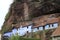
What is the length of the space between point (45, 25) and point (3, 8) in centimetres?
84

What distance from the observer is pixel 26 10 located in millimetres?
2334

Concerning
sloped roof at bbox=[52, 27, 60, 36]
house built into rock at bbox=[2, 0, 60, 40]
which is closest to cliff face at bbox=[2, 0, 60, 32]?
house built into rock at bbox=[2, 0, 60, 40]

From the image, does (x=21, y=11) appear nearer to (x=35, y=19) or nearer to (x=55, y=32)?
(x=35, y=19)

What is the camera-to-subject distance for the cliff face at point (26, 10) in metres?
2.12

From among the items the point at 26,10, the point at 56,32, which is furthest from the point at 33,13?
the point at 56,32

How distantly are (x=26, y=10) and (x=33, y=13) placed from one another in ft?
0.48

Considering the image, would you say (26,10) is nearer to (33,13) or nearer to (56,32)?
(33,13)

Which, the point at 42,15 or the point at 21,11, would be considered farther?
the point at 21,11

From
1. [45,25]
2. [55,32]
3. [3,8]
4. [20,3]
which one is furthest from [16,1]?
[55,32]

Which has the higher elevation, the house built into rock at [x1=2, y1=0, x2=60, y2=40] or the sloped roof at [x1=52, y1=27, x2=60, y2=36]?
the house built into rock at [x1=2, y1=0, x2=60, y2=40]

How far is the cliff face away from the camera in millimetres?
2115

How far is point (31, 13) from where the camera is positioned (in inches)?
88.7

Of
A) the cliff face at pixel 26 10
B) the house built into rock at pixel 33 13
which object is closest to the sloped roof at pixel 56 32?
the house built into rock at pixel 33 13

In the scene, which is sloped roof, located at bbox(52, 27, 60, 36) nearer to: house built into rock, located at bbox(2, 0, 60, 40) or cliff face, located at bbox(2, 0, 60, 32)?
house built into rock, located at bbox(2, 0, 60, 40)
